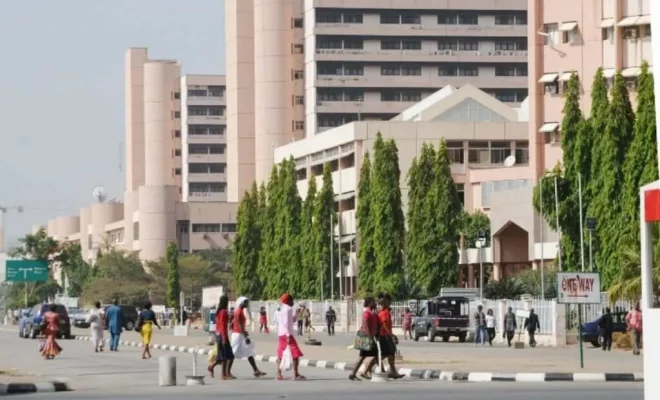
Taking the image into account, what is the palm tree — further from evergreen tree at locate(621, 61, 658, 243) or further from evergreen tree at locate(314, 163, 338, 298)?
evergreen tree at locate(314, 163, 338, 298)

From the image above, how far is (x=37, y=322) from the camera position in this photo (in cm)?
7688

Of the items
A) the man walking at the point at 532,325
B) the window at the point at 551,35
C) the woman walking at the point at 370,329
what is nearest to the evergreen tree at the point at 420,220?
the window at the point at 551,35

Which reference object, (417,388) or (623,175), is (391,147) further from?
(417,388)

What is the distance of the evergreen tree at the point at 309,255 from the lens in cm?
10094

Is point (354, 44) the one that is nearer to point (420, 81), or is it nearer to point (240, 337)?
point (420, 81)

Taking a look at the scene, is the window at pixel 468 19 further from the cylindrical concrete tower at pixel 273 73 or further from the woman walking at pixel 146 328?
the woman walking at pixel 146 328

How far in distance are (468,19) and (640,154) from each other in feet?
262

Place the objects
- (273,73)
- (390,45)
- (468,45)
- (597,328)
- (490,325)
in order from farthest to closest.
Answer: (273,73), (468,45), (390,45), (490,325), (597,328)

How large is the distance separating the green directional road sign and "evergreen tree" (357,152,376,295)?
2337 centimetres

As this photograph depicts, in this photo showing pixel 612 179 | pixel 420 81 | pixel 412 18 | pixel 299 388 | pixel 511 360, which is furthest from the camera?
pixel 420 81

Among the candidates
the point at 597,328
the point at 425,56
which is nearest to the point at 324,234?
the point at 425,56

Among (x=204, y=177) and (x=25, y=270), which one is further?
(x=204, y=177)

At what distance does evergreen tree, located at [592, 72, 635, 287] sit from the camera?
213 ft

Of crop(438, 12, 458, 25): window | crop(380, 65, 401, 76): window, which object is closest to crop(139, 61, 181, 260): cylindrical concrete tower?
crop(380, 65, 401, 76): window
